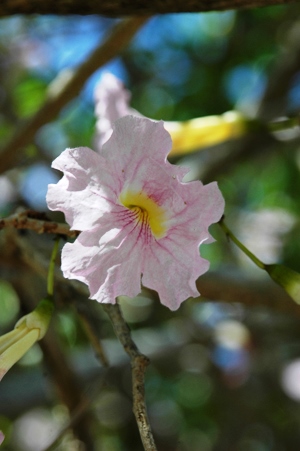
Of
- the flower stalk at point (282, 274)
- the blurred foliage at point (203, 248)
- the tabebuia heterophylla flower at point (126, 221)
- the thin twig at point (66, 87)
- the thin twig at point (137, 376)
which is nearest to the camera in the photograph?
the thin twig at point (137, 376)

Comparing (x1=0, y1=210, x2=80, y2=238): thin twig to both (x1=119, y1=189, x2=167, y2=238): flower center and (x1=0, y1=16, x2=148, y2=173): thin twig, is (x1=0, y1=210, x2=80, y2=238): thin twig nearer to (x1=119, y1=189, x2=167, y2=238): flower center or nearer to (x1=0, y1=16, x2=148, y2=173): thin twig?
(x1=119, y1=189, x2=167, y2=238): flower center

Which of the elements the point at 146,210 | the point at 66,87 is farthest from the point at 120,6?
the point at 66,87

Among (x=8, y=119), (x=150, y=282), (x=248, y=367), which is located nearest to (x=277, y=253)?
(x=248, y=367)

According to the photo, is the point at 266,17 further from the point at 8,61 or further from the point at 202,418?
the point at 202,418

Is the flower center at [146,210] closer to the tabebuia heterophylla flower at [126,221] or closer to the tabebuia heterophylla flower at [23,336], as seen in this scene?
the tabebuia heterophylla flower at [126,221]

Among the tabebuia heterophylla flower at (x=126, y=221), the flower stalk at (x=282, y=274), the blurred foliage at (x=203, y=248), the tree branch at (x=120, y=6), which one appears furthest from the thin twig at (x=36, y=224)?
the blurred foliage at (x=203, y=248)
